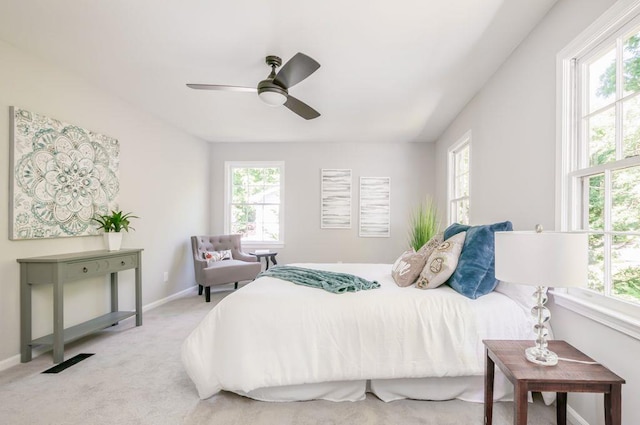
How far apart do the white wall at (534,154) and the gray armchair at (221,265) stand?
3117 mm

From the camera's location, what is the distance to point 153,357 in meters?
2.53

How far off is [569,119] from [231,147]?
191 inches

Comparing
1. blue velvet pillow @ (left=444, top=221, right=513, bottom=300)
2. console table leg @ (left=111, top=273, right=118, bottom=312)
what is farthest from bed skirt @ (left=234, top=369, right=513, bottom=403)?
console table leg @ (left=111, top=273, right=118, bottom=312)

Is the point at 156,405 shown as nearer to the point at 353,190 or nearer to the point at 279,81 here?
the point at 279,81

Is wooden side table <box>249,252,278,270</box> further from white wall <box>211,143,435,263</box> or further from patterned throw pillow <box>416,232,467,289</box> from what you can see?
patterned throw pillow <box>416,232,467,289</box>

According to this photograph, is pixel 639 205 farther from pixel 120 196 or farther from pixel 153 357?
pixel 120 196

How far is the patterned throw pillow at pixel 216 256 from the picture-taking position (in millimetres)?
4543

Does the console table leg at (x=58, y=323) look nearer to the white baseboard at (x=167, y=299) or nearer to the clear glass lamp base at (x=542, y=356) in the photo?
the white baseboard at (x=167, y=299)

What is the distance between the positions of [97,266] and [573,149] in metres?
3.83

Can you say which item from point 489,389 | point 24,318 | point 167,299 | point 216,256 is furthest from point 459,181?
point 24,318

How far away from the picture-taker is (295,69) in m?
2.23

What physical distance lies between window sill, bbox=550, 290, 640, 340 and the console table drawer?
3591mm

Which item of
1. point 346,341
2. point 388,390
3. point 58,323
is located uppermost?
point 346,341

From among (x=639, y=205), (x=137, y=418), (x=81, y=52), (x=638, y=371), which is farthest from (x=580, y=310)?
(x=81, y=52)
